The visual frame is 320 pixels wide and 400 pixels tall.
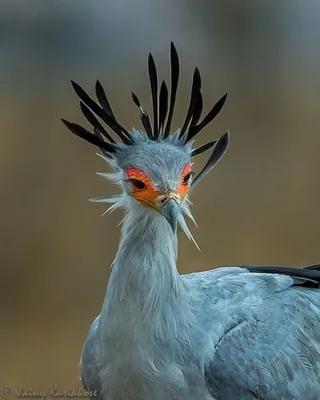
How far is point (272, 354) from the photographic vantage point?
76.3 inches

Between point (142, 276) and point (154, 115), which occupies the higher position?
point (154, 115)

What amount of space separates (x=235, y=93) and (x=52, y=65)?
3.65ft

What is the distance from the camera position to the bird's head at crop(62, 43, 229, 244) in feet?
5.71

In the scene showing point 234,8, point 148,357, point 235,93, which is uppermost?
point 234,8

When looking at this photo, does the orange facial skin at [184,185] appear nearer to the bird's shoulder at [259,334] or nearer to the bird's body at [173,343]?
the bird's body at [173,343]

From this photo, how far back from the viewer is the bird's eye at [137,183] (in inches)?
69.5

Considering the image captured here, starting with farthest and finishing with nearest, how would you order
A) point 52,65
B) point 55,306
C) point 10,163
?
1. point 52,65
2. point 10,163
3. point 55,306

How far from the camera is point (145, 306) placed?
1836 millimetres

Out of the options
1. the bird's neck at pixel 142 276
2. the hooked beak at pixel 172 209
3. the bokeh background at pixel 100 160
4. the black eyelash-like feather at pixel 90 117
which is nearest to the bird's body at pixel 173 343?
the bird's neck at pixel 142 276

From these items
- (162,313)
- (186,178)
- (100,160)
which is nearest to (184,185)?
(186,178)

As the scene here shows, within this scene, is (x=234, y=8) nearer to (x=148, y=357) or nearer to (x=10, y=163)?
(x=10, y=163)

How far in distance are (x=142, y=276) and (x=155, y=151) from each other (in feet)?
0.92

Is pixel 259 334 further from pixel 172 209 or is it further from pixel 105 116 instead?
pixel 105 116

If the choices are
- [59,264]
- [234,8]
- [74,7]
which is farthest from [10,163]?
[234,8]
